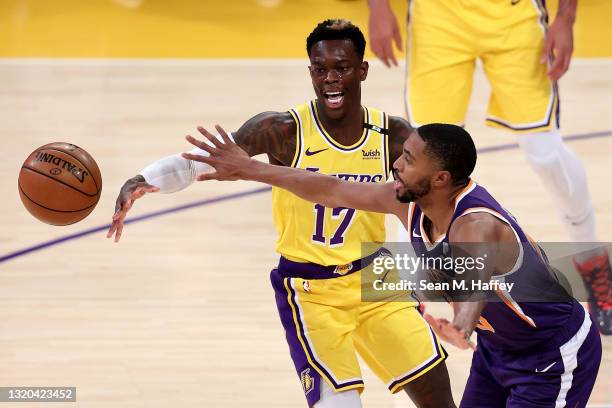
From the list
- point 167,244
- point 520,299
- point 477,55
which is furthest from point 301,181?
point 167,244

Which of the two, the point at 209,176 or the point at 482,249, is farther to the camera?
the point at 209,176

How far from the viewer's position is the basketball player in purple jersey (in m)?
3.84

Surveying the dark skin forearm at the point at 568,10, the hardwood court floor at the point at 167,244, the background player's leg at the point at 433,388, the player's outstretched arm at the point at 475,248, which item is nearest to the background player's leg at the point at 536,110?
the dark skin forearm at the point at 568,10

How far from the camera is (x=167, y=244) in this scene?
7.41m

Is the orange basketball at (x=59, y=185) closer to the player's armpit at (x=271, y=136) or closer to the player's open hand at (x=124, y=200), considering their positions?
the player's open hand at (x=124, y=200)

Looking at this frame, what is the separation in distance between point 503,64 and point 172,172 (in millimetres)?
2180

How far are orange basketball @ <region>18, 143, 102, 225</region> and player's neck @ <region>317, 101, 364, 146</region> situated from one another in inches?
40.3

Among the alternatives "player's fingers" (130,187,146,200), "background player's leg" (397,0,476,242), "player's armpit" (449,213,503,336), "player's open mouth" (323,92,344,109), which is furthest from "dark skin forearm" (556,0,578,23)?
"player's fingers" (130,187,146,200)

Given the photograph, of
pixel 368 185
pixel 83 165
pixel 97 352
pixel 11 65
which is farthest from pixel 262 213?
pixel 11 65

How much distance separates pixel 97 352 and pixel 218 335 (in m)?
0.65

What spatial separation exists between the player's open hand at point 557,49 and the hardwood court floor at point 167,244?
1.45 meters

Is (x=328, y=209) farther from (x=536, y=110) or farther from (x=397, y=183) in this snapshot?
(x=536, y=110)

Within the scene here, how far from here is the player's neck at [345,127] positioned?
4.72 meters

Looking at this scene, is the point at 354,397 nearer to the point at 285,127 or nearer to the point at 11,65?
the point at 285,127
